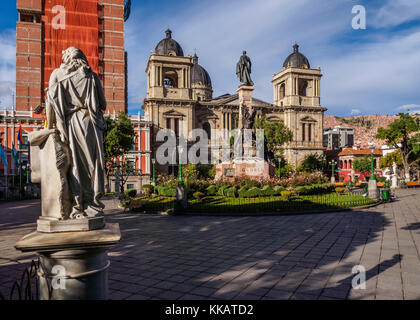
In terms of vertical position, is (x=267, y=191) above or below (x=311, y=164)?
below

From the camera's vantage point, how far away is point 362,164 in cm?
4897

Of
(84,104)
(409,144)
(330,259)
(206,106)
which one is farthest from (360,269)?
(206,106)

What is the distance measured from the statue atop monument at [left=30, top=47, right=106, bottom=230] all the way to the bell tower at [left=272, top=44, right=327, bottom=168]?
46.6 meters

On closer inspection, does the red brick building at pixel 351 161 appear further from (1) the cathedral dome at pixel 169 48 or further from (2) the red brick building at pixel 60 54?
(2) the red brick building at pixel 60 54

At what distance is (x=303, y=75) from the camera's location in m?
49.9

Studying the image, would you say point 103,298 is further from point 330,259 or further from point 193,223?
point 193,223

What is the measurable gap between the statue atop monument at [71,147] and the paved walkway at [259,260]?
229cm

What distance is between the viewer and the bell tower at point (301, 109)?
160ft

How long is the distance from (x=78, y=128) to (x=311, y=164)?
1824 inches

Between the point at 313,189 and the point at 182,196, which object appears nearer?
the point at 182,196

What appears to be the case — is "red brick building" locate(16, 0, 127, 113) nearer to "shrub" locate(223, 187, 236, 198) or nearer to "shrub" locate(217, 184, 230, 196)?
"shrub" locate(217, 184, 230, 196)

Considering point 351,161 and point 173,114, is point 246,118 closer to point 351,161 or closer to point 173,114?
point 173,114

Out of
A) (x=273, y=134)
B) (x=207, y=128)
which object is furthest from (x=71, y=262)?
(x=207, y=128)

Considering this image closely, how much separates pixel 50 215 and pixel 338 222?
10.8m
